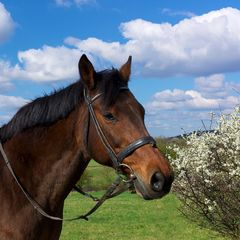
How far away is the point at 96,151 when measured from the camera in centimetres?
374

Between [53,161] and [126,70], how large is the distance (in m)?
1.04

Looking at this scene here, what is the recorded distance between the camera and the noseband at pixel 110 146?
11.5ft

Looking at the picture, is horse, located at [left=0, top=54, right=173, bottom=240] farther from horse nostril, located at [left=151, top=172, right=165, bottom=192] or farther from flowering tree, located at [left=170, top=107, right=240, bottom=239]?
flowering tree, located at [left=170, top=107, right=240, bottom=239]

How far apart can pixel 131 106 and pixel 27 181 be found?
1.11 m

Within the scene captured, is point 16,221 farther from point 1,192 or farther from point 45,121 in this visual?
point 45,121

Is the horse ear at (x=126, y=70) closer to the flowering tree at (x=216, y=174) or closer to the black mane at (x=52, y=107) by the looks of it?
the black mane at (x=52, y=107)

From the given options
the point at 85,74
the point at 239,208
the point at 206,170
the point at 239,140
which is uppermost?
the point at 85,74

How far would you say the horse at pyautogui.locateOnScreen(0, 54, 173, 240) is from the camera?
361cm

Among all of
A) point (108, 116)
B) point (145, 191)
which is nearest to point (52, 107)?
point (108, 116)

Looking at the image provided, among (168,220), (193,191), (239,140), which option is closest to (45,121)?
(239,140)

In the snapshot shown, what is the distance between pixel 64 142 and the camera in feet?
12.9

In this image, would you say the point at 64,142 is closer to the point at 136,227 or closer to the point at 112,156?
the point at 112,156

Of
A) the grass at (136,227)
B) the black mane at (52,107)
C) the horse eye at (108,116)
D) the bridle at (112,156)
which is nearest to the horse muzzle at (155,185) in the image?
the bridle at (112,156)

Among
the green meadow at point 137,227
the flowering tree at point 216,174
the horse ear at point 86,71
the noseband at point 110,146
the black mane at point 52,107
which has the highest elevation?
the horse ear at point 86,71
